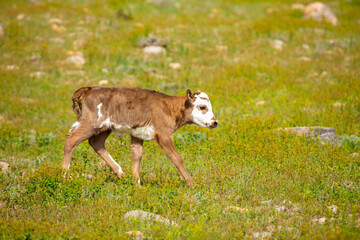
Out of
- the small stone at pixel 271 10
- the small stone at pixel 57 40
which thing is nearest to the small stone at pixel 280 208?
the small stone at pixel 57 40

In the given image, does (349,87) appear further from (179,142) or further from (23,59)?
(23,59)

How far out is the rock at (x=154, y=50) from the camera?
792 inches

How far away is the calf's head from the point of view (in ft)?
30.7

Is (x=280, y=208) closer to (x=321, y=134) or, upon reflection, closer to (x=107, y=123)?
(x=107, y=123)

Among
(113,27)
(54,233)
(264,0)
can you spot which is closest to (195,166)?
(54,233)

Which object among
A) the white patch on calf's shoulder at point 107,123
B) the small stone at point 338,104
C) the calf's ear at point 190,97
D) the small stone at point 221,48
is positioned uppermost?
the calf's ear at point 190,97

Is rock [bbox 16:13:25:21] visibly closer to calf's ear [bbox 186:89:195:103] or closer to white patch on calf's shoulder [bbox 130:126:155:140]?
white patch on calf's shoulder [bbox 130:126:155:140]

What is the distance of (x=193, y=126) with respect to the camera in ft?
43.4

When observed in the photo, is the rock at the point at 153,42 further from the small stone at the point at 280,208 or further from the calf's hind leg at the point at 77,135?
the small stone at the point at 280,208

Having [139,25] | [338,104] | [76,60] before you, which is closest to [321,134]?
[338,104]

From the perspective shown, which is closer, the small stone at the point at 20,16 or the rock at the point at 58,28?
the rock at the point at 58,28

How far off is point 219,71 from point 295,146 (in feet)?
26.2

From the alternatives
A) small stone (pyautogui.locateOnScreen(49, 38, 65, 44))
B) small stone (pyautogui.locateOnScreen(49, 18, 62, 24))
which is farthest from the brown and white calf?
small stone (pyautogui.locateOnScreen(49, 18, 62, 24))

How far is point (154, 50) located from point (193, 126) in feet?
26.1
